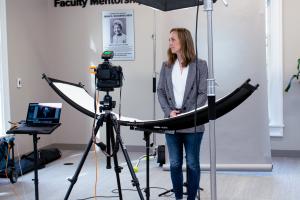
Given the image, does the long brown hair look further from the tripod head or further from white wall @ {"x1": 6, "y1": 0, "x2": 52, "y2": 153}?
white wall @ {"x1": 6, "y1": 0, "x2": 52, "y2": 153}

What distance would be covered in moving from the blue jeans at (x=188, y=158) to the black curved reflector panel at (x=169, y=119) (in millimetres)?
333

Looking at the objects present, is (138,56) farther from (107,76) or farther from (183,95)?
(107,76)

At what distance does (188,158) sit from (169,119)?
0.53 m

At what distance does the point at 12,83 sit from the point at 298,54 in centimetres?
361

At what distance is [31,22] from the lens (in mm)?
5820

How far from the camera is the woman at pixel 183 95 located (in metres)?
3.07

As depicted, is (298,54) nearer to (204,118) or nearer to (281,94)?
(281,94)

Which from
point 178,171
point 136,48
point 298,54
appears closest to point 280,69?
point 298,54

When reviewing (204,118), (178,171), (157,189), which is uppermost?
(204,118)

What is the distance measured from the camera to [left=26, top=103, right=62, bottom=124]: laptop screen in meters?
3.30

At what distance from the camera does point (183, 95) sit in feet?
10.2

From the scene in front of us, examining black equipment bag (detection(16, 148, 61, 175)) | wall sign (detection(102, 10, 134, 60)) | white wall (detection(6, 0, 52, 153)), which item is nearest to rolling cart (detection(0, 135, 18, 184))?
black equipment bag (detection(16, 148, 61, 175))

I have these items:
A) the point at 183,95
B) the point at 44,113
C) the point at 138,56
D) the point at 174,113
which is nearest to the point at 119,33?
the point at 138,56

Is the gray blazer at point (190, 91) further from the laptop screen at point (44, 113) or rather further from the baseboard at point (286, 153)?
the baseboard at point (286, 153)
